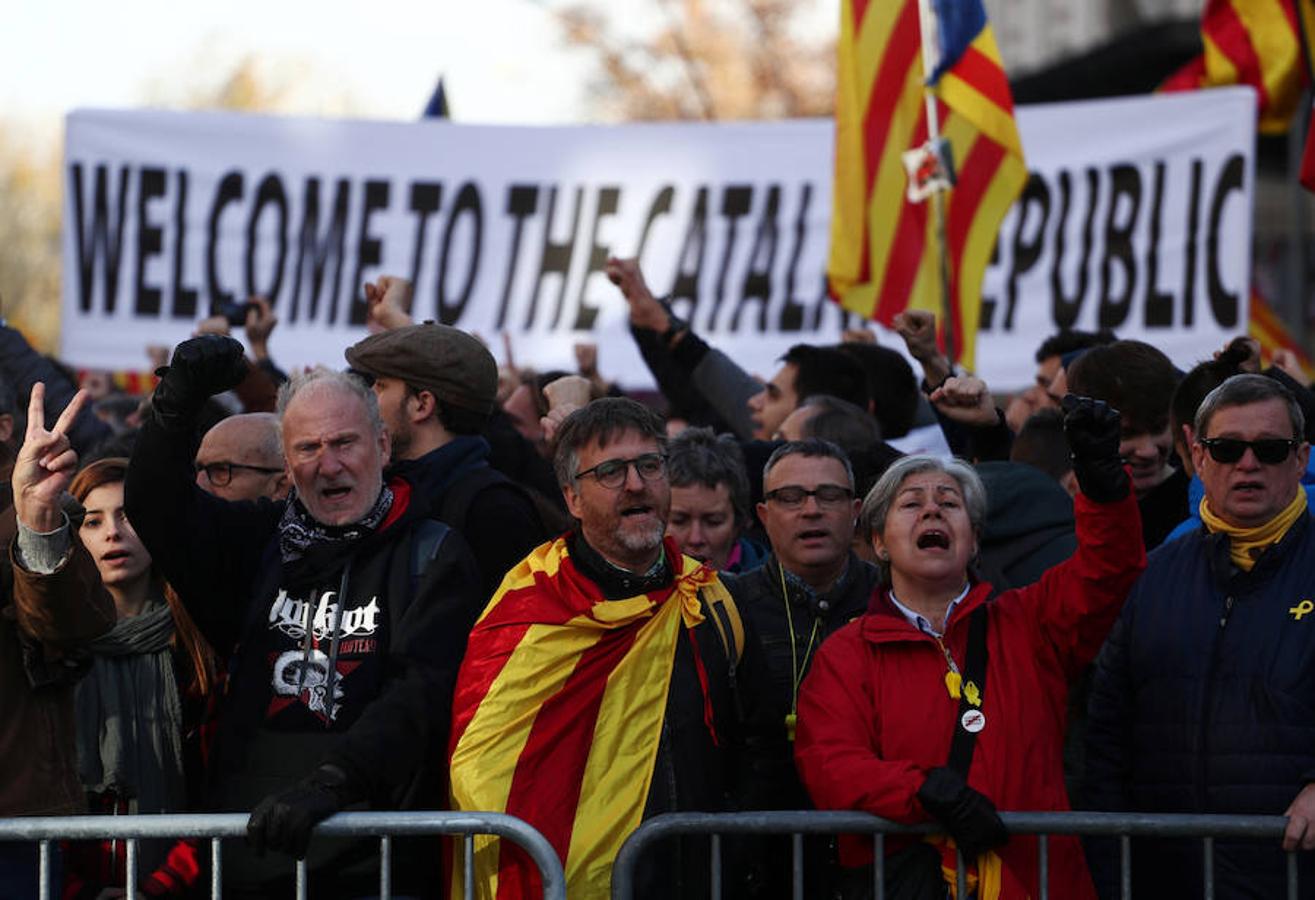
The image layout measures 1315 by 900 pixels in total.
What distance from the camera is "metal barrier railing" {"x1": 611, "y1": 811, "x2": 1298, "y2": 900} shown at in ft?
14.7

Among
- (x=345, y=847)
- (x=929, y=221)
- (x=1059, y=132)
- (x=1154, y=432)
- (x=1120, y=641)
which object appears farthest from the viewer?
(x=1059, y=132)

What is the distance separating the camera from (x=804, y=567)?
18.0ft

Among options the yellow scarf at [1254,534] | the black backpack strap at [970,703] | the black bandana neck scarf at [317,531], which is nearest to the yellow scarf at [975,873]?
the black backpack strap at [970,703]

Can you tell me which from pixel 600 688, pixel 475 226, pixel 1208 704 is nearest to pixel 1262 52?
pixel 475 226

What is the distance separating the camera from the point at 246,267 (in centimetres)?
1065

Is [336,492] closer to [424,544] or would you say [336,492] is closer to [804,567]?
[424,544]

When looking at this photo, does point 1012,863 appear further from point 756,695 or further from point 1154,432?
point 1154,432

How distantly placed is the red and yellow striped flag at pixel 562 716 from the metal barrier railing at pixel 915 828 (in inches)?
5.1

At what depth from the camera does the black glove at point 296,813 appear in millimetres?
4250

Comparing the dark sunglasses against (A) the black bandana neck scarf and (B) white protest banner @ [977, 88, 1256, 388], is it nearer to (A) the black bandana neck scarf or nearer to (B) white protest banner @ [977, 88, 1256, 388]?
(A) the black bandana neck scarf

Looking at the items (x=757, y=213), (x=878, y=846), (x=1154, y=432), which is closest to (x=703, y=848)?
(x=878, y=846)

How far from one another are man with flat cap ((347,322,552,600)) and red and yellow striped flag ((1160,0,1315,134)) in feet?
20.5

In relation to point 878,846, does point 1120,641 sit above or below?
above

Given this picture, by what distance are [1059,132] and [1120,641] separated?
581cm
